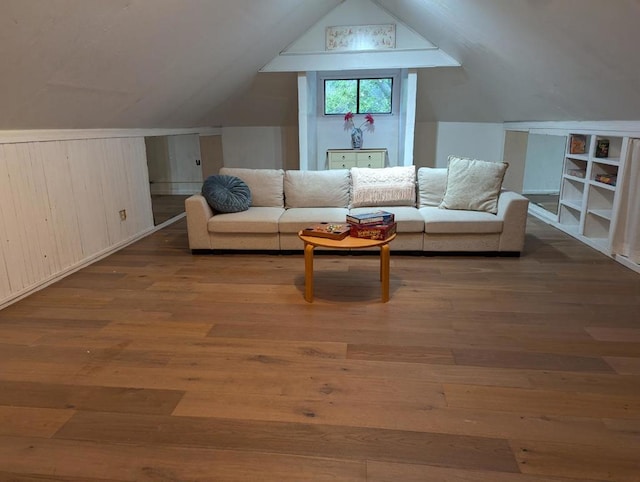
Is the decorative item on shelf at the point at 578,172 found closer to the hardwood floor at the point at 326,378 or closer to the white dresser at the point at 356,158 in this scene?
the hardwood floor at the point at 326,378

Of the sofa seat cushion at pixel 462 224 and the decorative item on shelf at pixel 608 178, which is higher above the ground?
the decorative item on shelf at pixel 608 178

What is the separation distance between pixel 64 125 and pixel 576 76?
164 inches

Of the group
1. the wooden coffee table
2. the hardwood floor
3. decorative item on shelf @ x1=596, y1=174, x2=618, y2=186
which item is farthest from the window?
the wooden coffee table

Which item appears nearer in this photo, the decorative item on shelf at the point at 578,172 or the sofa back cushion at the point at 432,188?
the sofa back cushion at the point at 432,188

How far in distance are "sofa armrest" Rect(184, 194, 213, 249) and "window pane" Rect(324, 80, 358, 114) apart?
11.1ft

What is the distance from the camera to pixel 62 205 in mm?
3473

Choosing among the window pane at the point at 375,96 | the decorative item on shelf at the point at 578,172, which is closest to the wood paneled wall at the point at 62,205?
the window pane at the point at 375,96

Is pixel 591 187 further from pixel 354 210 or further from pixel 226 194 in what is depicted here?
pixel 226 194

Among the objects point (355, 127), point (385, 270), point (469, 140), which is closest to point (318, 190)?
point (385, 270)

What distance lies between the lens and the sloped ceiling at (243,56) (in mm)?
2492

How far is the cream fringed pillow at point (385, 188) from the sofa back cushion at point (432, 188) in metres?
0.09

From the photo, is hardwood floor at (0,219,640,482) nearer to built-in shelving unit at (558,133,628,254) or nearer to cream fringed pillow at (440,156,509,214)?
cream fringed pillow at (440,156,509,214)

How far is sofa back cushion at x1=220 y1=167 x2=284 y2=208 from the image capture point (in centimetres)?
437

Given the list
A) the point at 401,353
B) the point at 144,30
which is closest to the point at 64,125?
the point at 144,30
